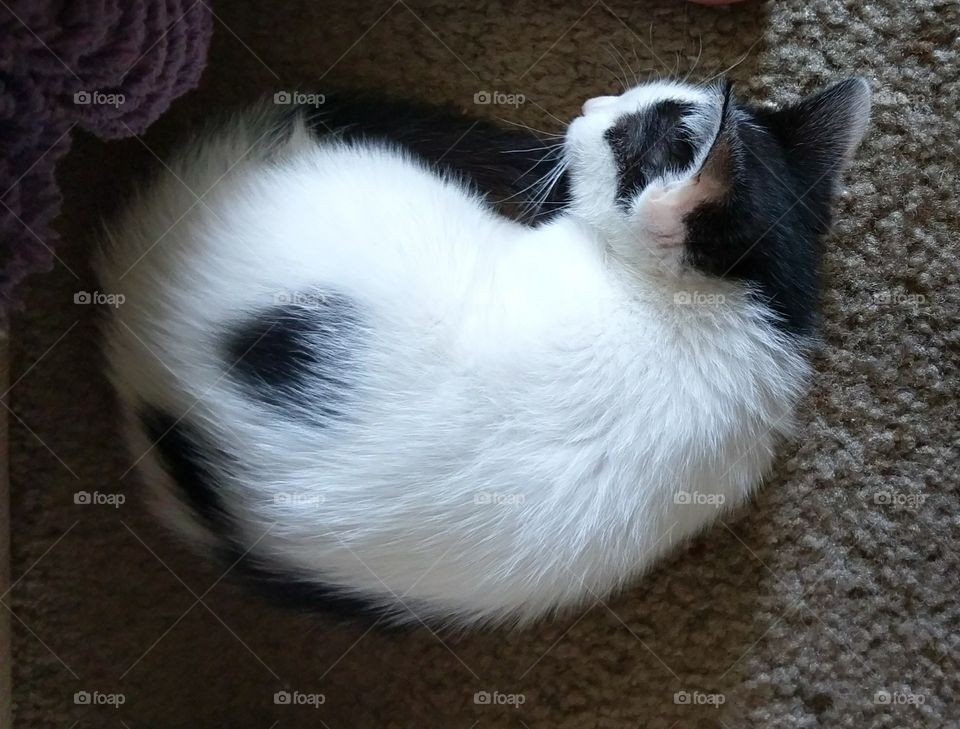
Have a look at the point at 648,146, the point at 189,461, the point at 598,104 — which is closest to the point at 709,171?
the point at 648,146

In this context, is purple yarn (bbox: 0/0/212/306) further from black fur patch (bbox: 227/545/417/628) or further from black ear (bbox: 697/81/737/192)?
black ear (bbox: 697/81/737/192)

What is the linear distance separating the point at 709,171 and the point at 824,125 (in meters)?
0.28

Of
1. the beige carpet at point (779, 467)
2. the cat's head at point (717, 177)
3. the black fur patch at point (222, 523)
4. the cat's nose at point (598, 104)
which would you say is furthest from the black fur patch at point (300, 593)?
the cat's nose at point (598, 104)

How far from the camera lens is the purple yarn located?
2.49 feet

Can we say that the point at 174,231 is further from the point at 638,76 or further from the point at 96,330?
the point at 638,76

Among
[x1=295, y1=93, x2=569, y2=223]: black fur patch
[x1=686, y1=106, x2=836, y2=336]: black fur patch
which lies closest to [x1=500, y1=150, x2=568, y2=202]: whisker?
[x1=295, y1=93, x2=569, y2=223]: black fur patch

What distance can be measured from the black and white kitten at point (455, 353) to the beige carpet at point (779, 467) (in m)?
0.19

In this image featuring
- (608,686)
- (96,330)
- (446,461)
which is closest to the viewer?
(446,461)

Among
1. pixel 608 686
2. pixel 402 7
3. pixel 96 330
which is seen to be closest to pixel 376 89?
pixel 402 7

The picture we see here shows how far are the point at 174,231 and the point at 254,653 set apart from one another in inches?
22.0

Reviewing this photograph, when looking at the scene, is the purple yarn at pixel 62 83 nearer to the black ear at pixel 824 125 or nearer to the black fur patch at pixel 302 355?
the black fur patch at pixel 302 355

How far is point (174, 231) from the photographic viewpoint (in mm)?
889

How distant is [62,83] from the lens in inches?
30.8

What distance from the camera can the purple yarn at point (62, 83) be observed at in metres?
0.76
